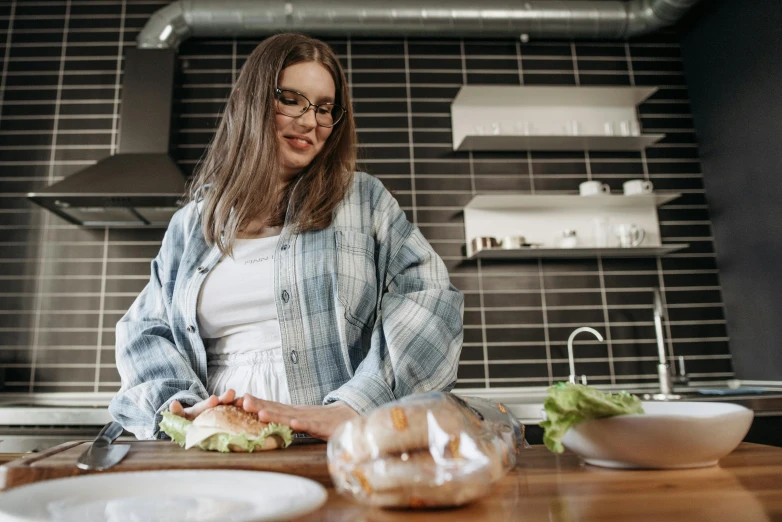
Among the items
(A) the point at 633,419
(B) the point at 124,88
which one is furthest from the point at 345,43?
(A) the point at 633,419

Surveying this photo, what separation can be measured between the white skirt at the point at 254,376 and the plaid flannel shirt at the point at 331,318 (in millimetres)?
26

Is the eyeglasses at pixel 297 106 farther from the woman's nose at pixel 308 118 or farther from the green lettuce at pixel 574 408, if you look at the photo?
the green lettuce at pixel 574 408

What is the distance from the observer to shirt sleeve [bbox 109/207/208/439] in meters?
0.98

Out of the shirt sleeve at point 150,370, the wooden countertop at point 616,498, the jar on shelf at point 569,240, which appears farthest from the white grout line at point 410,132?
the wooden countertop at point 616,498

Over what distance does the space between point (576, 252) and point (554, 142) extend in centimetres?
55

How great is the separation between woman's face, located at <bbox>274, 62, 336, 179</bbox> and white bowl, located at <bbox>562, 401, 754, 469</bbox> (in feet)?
2.69

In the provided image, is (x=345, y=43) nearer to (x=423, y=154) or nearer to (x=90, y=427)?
(x=423, y=154)

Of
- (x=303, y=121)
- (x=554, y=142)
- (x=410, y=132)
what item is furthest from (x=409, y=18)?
(x=303, y=121)

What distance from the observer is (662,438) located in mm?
520

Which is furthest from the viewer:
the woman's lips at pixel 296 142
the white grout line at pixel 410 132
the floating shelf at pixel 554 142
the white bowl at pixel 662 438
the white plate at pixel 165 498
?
the white grout line at pixel 410 132

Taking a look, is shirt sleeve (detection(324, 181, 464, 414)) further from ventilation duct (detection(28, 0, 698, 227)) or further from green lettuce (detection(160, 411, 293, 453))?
ventilation duct (detection(28, 0, 698, 227))

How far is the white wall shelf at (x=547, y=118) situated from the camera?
2.67 meters

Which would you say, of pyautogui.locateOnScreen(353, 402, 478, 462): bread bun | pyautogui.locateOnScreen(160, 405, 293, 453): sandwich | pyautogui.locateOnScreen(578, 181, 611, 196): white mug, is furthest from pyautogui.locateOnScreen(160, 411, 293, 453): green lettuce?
pyautogui.locateOnScreen(578, 181, 611, 196): white mug

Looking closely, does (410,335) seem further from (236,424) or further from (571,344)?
(571,344)
